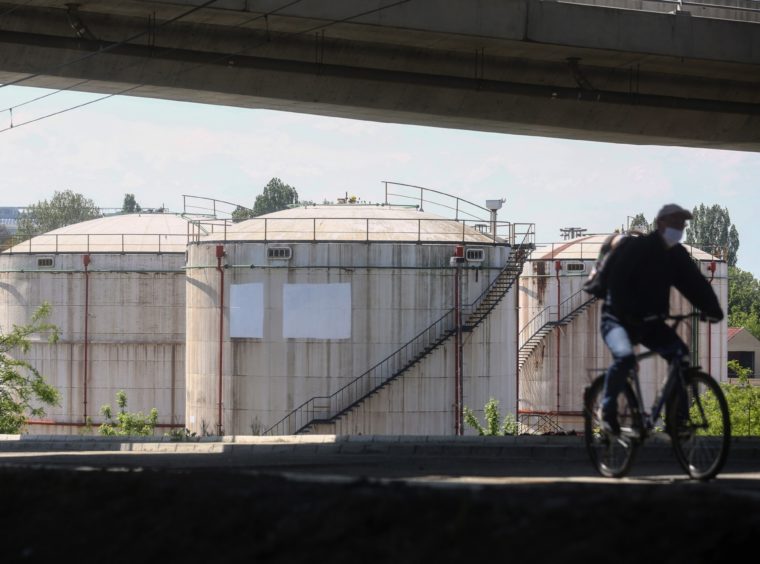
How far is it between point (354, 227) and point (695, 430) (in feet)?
85.5

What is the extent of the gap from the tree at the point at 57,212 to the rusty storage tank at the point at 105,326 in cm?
9699

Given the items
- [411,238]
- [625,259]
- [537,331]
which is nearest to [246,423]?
[411,238]

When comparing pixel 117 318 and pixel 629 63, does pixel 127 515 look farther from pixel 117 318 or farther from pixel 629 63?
pixel 117 318

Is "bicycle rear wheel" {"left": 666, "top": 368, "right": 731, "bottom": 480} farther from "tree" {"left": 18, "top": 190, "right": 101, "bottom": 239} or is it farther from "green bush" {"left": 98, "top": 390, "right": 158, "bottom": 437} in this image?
"tree" {"left": 18, "top": 190, "right": 101, "bottom": 239}

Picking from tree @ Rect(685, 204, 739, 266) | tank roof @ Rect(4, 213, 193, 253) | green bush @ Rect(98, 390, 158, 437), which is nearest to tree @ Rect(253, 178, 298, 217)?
tree @ Rect(685, 204, 739, 266)

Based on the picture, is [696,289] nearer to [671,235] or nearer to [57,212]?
[671,235]

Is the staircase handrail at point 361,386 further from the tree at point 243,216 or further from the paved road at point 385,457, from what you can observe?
the paved road at point 385,457

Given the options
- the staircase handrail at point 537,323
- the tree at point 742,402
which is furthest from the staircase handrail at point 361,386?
the staircase handrail at point 537,323

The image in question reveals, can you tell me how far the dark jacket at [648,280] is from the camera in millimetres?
8898

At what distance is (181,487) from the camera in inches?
299

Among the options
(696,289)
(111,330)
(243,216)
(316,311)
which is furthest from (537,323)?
(243,216)

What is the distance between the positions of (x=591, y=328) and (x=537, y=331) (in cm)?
201

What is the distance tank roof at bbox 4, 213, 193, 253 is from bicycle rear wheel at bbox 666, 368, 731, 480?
3868 centimetres

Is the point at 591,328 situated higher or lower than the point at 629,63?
lower
